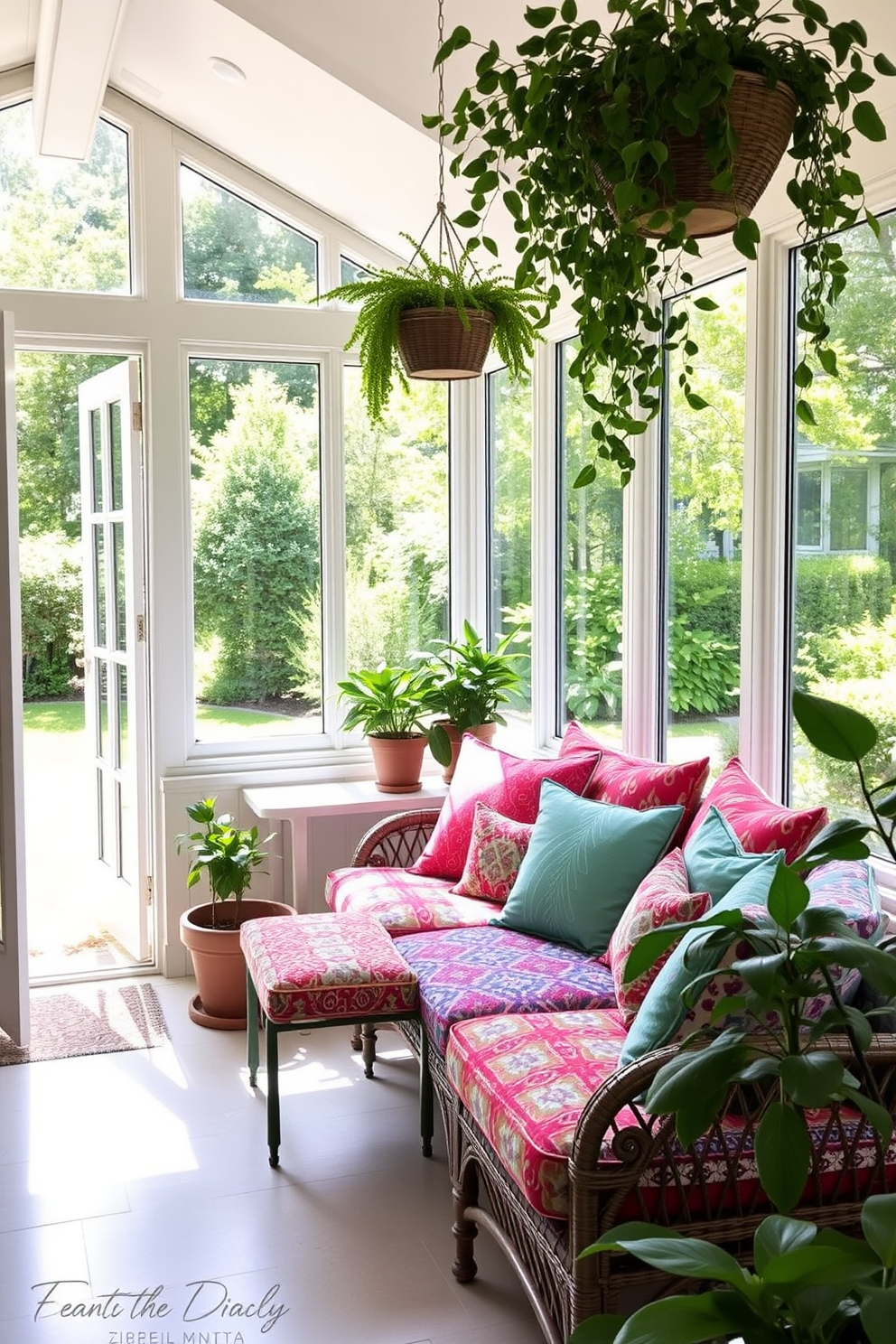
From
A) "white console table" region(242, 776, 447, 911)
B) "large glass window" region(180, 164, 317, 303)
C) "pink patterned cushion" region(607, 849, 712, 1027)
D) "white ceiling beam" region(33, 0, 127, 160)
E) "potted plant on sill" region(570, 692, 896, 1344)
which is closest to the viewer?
"potted plant on sill" region(570, 692, 896, 1344)

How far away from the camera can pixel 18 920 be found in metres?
4.00

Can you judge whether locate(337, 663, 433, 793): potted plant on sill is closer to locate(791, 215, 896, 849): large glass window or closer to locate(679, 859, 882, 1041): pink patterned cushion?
locate(791, 215, 896, 849): large glass window

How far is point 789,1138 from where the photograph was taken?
1.04m

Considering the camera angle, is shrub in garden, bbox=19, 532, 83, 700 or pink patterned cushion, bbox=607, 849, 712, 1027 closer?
pink patterned cushion, bbox=607, 849, 712, 1027

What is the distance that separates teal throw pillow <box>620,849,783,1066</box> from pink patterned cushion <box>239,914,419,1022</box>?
879mm

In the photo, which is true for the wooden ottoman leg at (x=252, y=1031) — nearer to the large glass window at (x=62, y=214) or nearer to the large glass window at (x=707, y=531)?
the large glass window at (x=707, y=531)

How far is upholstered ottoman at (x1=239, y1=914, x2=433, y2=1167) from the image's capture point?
3000 millimetres

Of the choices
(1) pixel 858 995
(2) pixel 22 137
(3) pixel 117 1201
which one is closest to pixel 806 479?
(1) pixel 858 995

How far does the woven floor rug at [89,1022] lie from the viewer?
3947 mm

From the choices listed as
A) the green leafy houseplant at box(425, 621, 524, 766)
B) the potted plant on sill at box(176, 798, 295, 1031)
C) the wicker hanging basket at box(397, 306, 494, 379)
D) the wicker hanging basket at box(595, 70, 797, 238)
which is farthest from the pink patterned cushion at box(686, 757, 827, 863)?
the potted plant on sill at box(176, 798, 295, 1031)

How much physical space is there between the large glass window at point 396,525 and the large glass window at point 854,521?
2.34m

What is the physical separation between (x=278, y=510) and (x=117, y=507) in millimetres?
614

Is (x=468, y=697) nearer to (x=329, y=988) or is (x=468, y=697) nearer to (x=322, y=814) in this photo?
(x=322, y=814)

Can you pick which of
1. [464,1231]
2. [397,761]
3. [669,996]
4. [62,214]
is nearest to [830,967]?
[669,996]
